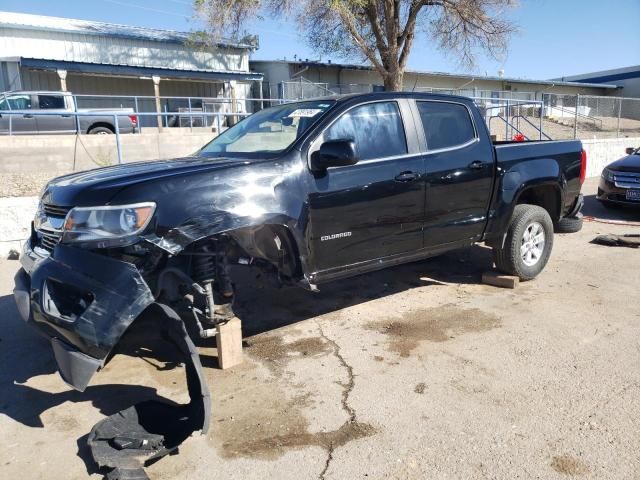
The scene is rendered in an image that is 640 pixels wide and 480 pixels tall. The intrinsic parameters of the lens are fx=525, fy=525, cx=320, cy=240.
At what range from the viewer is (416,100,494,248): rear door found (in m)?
4.83

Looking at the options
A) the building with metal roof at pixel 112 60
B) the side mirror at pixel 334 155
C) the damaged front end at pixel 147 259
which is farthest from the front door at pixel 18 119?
the side mirror at pixel 334 155

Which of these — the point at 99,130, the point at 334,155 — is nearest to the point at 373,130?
the point at 334,155

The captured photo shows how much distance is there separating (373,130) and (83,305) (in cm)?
269

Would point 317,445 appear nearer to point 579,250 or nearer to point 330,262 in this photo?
point 330,262

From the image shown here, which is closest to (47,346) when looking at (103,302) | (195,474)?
(103,302)

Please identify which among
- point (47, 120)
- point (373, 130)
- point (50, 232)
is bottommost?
point (50, 232)

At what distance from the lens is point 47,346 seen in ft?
14.6

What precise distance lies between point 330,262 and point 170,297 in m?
1.27

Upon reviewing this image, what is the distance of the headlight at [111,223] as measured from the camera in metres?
3.17

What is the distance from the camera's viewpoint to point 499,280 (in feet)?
18.9

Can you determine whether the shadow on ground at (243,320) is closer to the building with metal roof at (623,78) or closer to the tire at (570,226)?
the tire at (570,226)

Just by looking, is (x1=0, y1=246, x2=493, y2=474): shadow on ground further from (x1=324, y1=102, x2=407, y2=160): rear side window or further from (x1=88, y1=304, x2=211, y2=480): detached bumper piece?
(x1=324, y1=102, x2=407, y2=160): rear side window

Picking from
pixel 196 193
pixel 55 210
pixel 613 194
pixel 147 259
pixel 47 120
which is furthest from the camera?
pixel 47 120

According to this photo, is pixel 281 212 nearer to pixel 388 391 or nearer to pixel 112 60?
pixel 388 391
